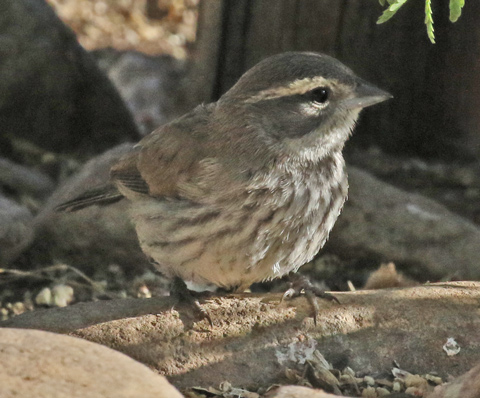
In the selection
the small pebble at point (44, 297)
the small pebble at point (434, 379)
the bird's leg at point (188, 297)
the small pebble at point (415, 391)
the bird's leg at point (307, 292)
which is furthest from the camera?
the small pebble at point (44, 297)

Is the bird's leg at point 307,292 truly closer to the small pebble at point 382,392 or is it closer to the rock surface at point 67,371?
the small pebble at point 382,392

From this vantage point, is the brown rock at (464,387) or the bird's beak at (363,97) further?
the bird's beak at (363,97)

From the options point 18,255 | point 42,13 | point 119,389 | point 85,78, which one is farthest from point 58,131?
point 119,389

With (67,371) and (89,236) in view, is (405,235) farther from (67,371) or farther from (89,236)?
(67,371)

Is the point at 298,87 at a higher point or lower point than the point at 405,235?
higher

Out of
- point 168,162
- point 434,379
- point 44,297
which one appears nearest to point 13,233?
point 44,297

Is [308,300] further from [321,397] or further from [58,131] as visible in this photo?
[58,131]

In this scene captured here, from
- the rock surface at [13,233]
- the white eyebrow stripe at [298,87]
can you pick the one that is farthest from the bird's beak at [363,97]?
the rock surface at [13,233]
